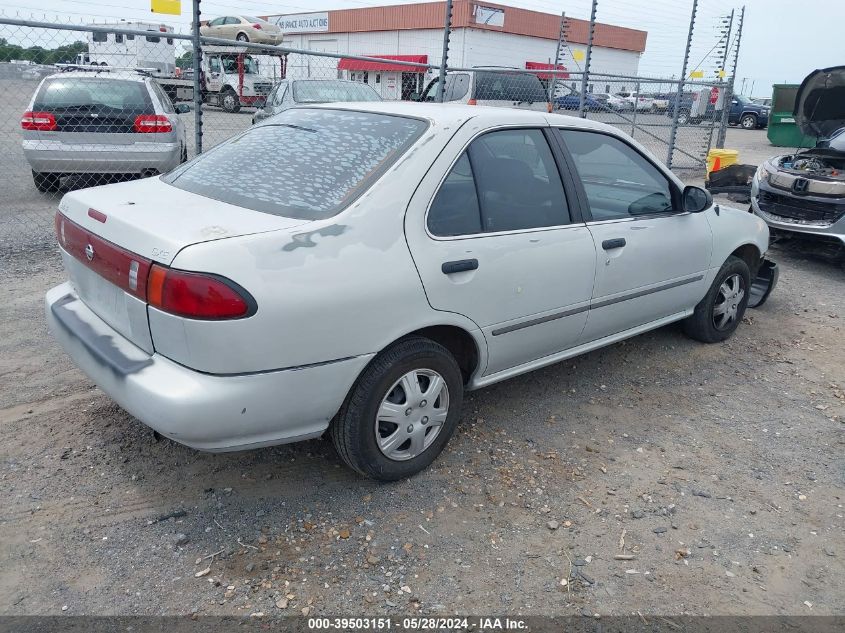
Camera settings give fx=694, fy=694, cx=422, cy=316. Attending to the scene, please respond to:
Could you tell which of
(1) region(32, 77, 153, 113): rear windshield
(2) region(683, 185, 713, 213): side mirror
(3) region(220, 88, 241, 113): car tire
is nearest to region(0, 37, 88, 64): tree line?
(1) region(32, 77, 153, 113): rear windshield

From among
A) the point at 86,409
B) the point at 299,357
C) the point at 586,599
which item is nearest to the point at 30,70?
the point at 86,409

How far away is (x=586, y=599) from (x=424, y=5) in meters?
36.8

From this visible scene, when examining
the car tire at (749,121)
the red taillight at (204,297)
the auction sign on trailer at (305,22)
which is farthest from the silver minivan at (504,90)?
the auction sign on trailer at (305,22)

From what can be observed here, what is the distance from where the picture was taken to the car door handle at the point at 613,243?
3.74 m

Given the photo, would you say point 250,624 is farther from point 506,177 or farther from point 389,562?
point 506,177

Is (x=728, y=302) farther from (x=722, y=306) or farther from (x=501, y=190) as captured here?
(x=501, y=190)

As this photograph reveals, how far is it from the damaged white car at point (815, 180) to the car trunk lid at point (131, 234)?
6.49 m

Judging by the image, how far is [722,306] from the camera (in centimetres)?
500

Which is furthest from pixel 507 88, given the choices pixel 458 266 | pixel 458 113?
pixel 458 266

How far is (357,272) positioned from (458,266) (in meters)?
0.54

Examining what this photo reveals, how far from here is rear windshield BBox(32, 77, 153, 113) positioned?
26.5ft

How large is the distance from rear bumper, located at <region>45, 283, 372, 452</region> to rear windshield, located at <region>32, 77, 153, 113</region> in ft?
20.6

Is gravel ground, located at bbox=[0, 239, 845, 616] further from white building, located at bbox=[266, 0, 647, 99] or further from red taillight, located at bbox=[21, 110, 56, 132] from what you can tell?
white building, located at bbox=[266, 0, 647, 99]

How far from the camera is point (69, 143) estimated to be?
7.97 metres
